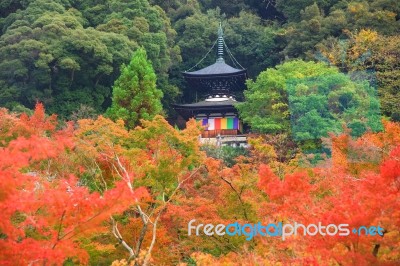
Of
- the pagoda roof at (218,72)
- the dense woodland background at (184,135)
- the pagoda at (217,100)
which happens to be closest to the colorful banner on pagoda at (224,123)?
the pagoda at (217,100)

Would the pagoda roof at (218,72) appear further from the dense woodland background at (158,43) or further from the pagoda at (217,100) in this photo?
the dense woodland background at (158,43)

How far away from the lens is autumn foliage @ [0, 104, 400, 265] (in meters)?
9.09

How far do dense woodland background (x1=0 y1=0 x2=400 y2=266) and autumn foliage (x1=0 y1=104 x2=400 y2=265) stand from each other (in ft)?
0.12

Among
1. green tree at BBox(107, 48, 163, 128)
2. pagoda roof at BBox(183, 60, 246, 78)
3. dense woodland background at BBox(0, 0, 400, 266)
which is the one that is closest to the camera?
dense woodland background at BBox(0, 0, 400, 266)

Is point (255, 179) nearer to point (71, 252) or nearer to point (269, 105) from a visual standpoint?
point (71, 252)

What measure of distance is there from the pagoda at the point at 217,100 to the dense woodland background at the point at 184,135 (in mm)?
1859

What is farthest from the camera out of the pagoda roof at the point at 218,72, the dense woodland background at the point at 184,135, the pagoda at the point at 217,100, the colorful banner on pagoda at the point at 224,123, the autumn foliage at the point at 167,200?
the pagoda roof at the point at 218,72

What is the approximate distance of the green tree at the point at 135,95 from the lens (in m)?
27.0

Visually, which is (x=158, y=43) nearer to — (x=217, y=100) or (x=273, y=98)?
(x=217, y=100)

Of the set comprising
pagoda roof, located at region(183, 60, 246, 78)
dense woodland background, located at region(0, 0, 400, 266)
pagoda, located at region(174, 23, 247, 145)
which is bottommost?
pagoda, located at region(174, 23, 247, 145)

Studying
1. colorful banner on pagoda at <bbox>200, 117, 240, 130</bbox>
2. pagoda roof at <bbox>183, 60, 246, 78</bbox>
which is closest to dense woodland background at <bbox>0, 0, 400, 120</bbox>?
pagoda roof at <bbox>183, 60, 246, 78</bbox>

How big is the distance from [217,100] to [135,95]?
26.0 ft

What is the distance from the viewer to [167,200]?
15125mm

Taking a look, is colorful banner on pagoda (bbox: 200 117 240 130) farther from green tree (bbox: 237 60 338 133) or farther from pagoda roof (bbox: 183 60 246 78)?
green tree (bbox: 237 60 338 133)
